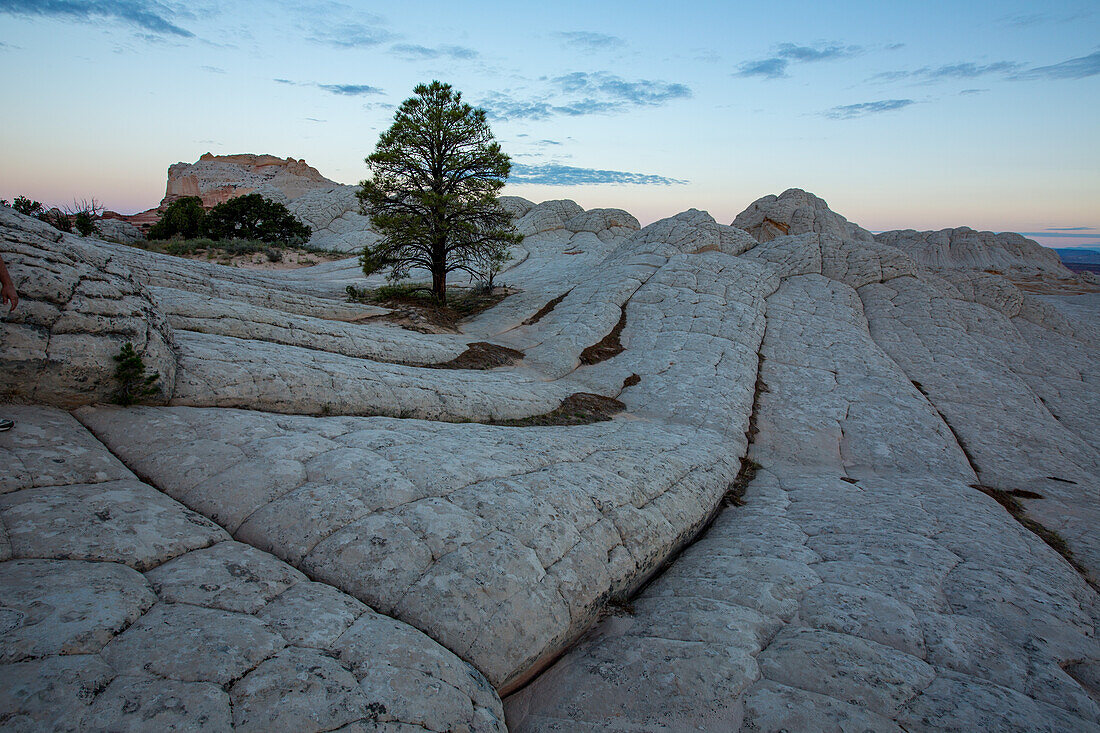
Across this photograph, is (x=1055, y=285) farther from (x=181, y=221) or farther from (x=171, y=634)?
(x=181, y=221)

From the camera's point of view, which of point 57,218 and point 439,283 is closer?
point 439,283

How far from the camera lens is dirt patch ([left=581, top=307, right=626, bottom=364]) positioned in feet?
54.2

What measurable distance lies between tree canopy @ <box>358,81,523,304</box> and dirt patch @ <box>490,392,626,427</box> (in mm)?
10061

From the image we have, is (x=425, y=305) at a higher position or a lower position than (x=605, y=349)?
higher

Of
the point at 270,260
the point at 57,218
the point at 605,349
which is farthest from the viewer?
the point at 270,260

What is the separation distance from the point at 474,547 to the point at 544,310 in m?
16.4

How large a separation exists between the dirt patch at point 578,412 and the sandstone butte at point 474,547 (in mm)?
183

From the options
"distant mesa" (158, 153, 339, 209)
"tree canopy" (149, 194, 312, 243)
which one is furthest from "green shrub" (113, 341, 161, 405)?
"distant mesa" (158, 153, 339, 209)

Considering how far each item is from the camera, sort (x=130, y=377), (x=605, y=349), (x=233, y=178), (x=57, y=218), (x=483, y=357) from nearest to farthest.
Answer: (x=130, y=377)
(x=483, y=357)
(x=605, y=349)
(x=57, y=218)
(x=233, y=178)

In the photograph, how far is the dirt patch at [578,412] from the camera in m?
11.5

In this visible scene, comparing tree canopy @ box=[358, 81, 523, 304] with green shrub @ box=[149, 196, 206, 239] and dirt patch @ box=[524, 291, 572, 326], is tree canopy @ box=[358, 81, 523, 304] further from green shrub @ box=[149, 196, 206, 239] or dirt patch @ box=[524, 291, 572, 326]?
green shrub @ box=[149, 196, 206, 239]

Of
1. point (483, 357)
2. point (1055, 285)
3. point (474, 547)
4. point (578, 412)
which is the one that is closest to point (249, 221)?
point (483, 357)

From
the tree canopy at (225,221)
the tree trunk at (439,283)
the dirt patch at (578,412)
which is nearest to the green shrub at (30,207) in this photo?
the tree canopy at (225,221)

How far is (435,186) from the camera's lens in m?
20.3
